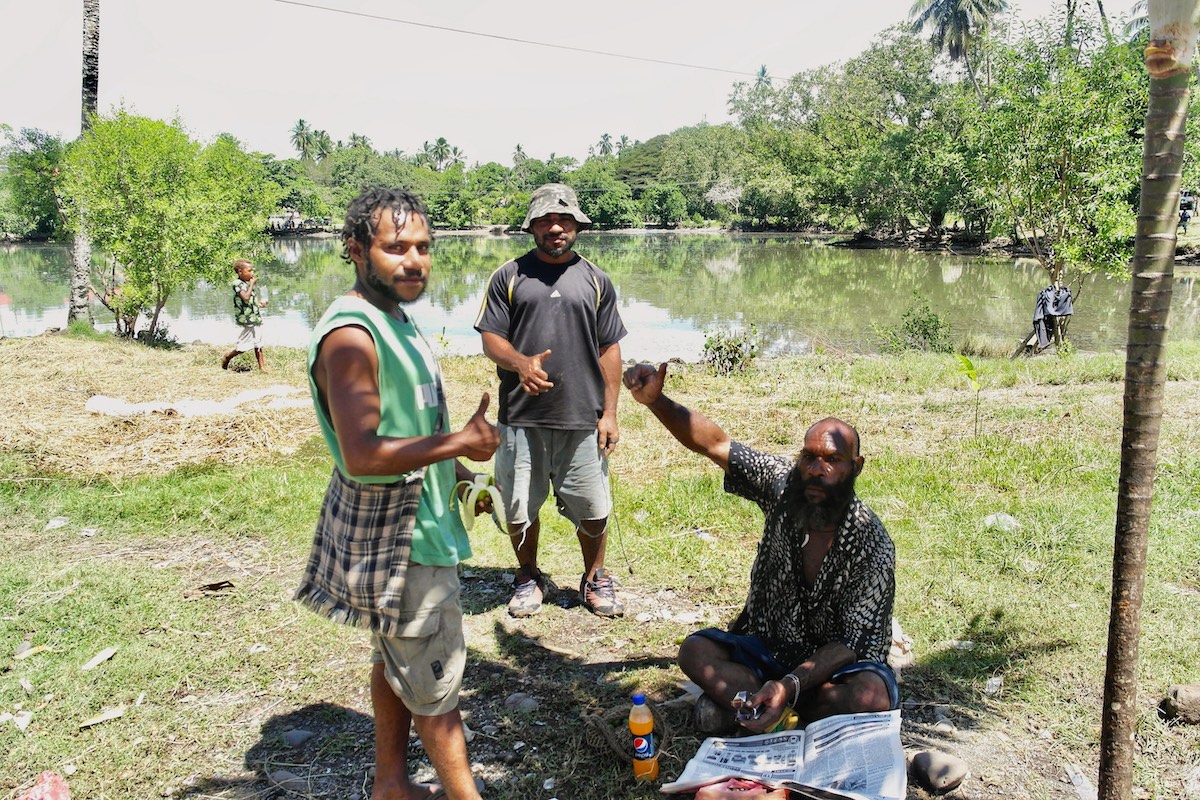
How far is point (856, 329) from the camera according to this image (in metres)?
17.6

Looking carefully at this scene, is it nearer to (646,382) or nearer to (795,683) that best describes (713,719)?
(795,683)

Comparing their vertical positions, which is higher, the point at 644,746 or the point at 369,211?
the point at 369,211

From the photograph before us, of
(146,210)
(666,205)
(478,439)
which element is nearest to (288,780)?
(478,439)

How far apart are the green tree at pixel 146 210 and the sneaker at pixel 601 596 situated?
38.6 ft

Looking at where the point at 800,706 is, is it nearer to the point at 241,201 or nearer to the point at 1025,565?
the point at 1025,565

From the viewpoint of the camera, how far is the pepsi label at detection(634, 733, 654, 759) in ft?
Answer: 8.97

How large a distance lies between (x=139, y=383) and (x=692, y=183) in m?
73.7

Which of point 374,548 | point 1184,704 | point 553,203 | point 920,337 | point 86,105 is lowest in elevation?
point 1184,704

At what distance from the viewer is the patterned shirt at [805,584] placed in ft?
9.20

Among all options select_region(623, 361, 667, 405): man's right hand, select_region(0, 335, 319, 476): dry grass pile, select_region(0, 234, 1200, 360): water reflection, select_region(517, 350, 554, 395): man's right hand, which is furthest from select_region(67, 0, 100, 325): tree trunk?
select_region(623, 361, 667, 405): man's right hand

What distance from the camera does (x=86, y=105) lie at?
13625 mm

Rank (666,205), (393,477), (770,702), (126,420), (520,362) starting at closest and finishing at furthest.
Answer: (393,477)
(770,702)
(520,362)
(126,420)
(666,205)

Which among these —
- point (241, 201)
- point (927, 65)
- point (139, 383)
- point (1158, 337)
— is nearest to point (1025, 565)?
point (1158, 337)

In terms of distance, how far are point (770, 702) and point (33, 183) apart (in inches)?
1113
